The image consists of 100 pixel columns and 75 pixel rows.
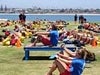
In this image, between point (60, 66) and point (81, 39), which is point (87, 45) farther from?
point (60, 66)

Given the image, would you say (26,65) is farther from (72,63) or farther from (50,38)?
(72,63)

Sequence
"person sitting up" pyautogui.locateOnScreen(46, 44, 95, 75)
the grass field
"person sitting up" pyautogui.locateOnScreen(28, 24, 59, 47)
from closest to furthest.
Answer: "person sitting up" pyautogui.locateOnScreen(46, 44, 95, 75) < the grass field < "person sitting up" pyautogui.locateOnScreen(28, 24, 59, 47)

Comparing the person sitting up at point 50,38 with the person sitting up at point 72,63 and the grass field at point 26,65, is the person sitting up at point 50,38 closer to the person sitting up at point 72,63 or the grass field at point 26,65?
the grass field at point 26,65

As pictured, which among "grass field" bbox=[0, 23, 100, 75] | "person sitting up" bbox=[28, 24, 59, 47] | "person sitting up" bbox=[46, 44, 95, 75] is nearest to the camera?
"person sitting up" bbox=[46, 44, 95, 75]

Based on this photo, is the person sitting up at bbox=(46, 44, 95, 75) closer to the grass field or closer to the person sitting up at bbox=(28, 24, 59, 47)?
the grass field

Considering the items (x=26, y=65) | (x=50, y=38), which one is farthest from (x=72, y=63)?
(x=50, y=38)

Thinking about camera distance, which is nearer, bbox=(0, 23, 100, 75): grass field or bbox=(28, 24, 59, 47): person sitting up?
bbox=(0, 23, 100, 75): grass field

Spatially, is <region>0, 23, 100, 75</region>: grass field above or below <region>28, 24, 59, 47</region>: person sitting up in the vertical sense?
below

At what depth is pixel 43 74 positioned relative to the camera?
Result: 45.5 feet

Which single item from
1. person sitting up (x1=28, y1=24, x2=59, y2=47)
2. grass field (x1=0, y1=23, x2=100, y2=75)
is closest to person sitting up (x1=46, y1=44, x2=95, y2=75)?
grass field (x1=0, y1=23, x2=100, y2=75)

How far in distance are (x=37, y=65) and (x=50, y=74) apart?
3.96m

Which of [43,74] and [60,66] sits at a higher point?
[60,66]

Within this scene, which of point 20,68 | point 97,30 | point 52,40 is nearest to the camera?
point 20,68

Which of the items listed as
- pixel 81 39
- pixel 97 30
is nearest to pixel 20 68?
pixel 81 39
